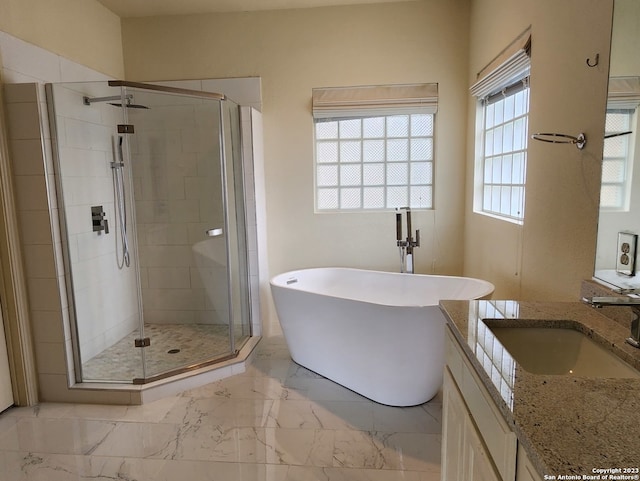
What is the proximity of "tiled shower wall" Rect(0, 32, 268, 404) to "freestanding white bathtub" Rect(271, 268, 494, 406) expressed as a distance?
1184mm

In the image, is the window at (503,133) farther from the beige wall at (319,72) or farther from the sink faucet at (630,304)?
the sink faucet at (630,304)

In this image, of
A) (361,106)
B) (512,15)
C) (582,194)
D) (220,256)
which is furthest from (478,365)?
(361,106)

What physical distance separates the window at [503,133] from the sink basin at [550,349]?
122 centimetres

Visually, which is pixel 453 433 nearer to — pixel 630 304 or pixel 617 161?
pixel 630 304

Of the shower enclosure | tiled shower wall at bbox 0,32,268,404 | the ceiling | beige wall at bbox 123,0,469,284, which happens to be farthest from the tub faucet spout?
tiled shower wall at bbox 0,32,268,404

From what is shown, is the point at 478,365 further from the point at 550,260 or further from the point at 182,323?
the point at 182,323

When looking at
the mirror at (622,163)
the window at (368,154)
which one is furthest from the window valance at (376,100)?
the mirror at (622,163)

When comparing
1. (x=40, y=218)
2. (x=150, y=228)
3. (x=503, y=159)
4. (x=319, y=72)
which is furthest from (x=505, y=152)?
(x=40, y=218)

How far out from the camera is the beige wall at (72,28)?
256 centimetres

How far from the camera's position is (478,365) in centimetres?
110

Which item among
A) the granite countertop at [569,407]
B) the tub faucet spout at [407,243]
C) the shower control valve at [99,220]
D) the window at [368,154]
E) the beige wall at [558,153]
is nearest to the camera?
the granite countertop at [569,407]

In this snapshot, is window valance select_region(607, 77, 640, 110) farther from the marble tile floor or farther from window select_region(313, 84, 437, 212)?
window select_region(313, 84, 437, 212)

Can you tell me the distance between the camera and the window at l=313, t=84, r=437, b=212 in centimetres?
355

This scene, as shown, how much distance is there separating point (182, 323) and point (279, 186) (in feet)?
4.95
